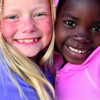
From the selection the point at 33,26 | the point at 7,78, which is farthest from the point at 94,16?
the point at 7,78

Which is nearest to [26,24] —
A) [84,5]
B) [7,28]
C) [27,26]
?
[27,26]

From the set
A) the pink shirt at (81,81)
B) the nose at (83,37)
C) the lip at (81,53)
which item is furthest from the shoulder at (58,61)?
the nose at (83,37)

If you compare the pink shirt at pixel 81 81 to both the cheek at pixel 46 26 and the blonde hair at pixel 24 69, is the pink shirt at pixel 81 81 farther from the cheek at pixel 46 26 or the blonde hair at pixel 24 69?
the cheek at pixel 46 26

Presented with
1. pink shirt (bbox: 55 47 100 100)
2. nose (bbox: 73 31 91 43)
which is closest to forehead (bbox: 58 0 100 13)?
nose (bbox: 73 31 91 43)

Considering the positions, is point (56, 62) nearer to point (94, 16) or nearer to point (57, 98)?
point (57, 98)

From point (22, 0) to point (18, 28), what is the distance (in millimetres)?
179

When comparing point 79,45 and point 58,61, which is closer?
point 79,45

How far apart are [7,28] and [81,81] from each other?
23.8 inches

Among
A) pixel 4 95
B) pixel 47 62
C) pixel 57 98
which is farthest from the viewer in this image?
pixel 47 62

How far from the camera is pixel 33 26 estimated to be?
3.21ft

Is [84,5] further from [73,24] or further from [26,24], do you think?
[26,24]

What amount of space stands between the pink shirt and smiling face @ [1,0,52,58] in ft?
1.01

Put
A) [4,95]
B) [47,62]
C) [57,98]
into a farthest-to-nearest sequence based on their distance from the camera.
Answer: [47,62], [57,98], [4,95]

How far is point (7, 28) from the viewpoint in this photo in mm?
961
